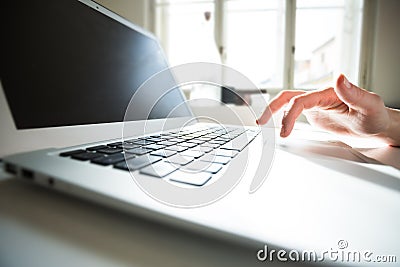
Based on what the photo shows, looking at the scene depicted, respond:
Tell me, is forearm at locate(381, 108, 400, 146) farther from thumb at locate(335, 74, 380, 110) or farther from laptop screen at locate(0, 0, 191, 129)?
laptop screen at locate(0, 0, 191, 129)

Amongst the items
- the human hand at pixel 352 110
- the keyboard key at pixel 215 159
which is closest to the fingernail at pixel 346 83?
the human hand at pixel 352 110

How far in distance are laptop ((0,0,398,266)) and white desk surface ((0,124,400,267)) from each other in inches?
0.6

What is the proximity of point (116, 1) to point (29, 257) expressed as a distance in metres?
1.79

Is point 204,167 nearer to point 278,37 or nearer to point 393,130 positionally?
point 393,130

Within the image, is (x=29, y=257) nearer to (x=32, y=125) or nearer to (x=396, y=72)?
(x=32, y=125)

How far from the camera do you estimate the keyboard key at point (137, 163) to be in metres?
0.18

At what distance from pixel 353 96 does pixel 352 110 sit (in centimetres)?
9

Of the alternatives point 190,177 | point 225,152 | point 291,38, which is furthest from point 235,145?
point 291,38

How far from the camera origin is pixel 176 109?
64 cm

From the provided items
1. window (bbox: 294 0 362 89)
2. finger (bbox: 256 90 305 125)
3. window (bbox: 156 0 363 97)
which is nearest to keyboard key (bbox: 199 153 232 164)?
finger (bbox: 256 90 305 125)

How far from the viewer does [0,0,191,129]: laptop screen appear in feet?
0.82

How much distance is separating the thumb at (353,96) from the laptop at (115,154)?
0.16 meters

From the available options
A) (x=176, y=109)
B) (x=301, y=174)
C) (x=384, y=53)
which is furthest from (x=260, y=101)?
(x=384, y=53)

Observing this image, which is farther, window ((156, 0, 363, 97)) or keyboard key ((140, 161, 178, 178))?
window ((156, 0, 363, 97))
